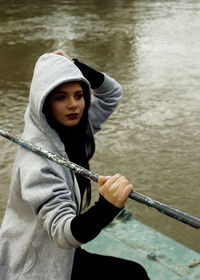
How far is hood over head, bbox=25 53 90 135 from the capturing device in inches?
49.1

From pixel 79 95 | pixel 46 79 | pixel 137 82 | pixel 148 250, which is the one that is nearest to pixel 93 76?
pixel 79 95

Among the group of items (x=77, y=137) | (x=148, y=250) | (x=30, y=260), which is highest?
(x=77, y=137)

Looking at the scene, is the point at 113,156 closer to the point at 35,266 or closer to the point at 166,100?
A: the point at 166,100

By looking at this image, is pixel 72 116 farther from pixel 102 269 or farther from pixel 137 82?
pixel 137 82

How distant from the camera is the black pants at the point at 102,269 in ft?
4.48

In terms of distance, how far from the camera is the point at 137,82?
4.98 m

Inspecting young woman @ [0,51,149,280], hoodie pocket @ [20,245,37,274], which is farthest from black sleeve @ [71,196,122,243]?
hoodie pocket @ [20,245,37,274]

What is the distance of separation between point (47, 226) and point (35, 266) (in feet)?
0.70

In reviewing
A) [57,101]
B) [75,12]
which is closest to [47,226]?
[57,101]

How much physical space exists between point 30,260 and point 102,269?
32 cm

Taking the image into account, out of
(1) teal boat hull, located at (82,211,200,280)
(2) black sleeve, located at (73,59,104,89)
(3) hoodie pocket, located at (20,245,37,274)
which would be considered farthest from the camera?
(1) teal boat hull, located at (82,211,200,280)

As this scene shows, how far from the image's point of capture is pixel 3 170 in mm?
3145

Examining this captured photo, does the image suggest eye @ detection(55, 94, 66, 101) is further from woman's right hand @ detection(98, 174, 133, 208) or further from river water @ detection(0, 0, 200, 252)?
river water @ detection(0, 0, 200, 252)

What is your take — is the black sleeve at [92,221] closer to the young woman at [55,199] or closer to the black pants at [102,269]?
the young woman at [55,199]
